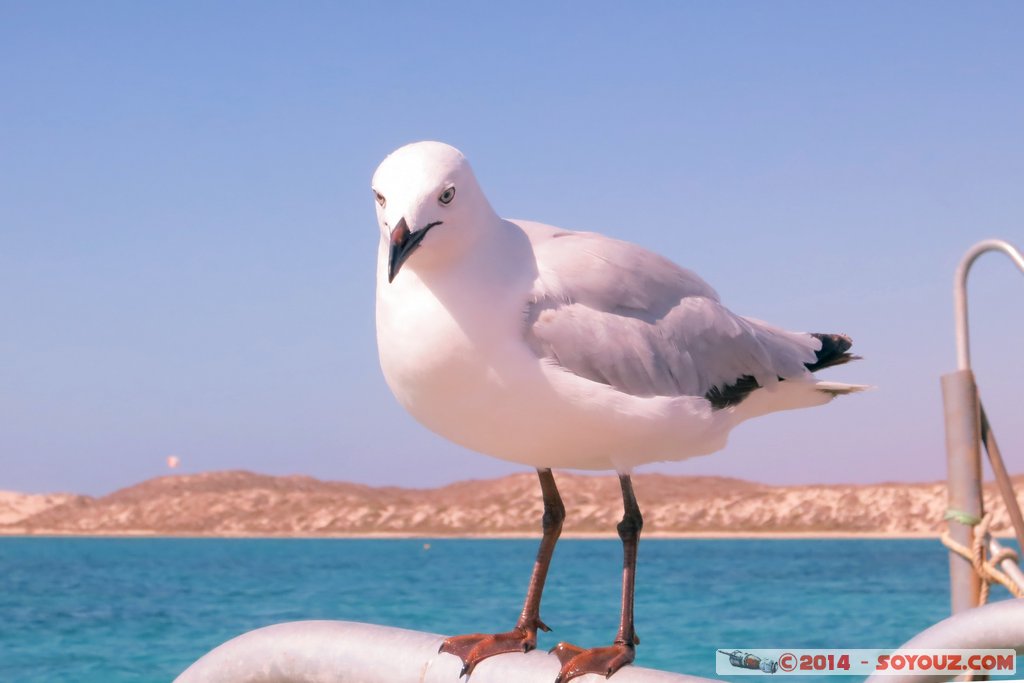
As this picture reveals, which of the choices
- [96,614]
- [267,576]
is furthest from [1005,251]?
[267,576]

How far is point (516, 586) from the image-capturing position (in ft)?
137

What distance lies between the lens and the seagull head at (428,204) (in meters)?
2.43

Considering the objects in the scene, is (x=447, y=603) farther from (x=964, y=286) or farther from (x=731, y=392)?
(x=731, y=392)

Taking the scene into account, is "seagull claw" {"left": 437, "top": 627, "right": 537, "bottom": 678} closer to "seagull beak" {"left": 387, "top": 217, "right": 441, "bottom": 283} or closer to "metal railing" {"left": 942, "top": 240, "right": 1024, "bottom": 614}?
"seagull beak" {"left": 387, "top": 217, "right": 441, "bottom": 283}

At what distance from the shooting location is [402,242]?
2400mm

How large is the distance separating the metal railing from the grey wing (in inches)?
21.8

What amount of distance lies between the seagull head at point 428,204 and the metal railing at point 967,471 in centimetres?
201

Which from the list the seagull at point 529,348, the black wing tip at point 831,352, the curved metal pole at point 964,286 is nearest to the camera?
the seagull at point 529,348

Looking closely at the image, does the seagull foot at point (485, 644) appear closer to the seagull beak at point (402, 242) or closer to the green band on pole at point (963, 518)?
the seagull beak at point (402, 242)

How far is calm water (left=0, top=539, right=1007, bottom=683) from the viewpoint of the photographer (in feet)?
78.0

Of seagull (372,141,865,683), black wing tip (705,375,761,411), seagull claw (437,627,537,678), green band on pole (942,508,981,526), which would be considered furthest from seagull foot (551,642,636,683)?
green band on pole (942,508,981,526)

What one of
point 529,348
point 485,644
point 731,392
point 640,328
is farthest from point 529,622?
point 731,392

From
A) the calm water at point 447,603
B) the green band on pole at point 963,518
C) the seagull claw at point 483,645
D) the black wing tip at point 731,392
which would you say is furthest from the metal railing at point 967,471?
the calm water at point 447,603

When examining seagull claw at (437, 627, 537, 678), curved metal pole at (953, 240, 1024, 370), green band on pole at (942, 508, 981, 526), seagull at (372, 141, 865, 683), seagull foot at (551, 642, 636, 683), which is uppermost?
curved metal pole at (953, 240, 1024, 370)
